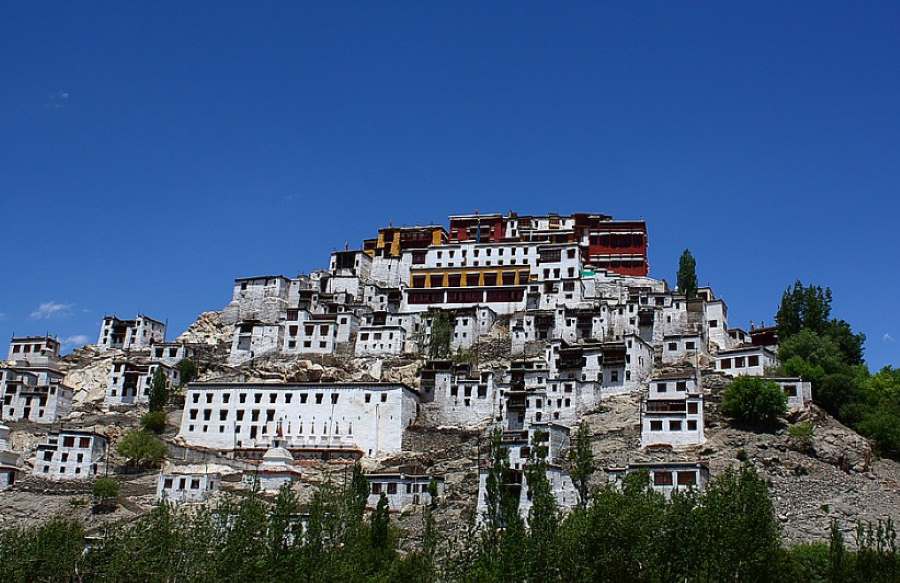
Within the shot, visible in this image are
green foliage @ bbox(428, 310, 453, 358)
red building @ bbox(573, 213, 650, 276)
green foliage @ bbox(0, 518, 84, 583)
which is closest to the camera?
green foliage @ bbox(0, 518, 84, 583)

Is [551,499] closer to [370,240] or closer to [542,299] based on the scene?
[542,299]

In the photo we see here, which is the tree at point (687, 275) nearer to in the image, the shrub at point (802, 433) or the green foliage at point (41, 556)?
the shrub at point (802, 433)

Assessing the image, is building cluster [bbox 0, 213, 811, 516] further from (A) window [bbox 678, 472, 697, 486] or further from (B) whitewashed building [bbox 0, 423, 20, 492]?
(B) whitewashed building [bbox 0, 423, 20, 492]

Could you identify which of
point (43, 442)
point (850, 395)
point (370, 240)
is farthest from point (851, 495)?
point (370, 240)

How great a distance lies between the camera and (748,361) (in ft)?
248

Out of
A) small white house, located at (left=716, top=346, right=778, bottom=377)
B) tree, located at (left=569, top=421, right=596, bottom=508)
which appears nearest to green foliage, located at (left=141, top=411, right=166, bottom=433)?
tree, located at (left=569, top=421, right=596, bottom=508)

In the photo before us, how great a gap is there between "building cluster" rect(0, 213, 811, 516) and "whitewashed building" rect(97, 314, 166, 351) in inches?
5.8

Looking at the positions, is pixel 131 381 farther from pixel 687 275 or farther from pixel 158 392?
pixel 687 275

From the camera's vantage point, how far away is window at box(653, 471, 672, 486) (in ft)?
194

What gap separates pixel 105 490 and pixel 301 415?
1561cm

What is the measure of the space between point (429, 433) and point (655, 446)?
52.9ft

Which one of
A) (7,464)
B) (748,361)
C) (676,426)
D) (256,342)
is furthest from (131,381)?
(748,361)

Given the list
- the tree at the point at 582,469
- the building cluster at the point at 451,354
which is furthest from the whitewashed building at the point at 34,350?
the tree at the point at 582,469

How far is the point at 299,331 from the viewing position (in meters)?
88.4
